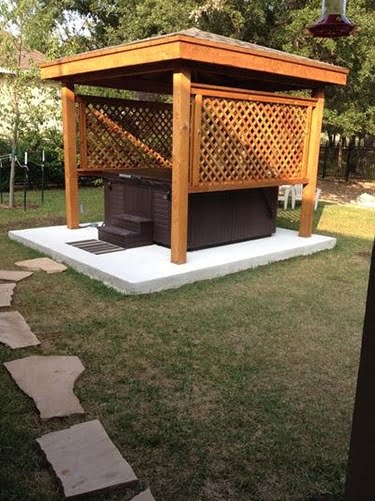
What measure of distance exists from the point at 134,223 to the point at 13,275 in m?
1.67

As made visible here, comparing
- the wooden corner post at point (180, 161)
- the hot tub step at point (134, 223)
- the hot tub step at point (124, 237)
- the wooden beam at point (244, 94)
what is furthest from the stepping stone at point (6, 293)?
the wooden beam at point (244, 94)

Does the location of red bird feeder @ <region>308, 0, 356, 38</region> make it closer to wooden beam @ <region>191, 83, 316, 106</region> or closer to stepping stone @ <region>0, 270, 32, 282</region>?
wooden beam @ <region>191, 83, 316, 106</region>

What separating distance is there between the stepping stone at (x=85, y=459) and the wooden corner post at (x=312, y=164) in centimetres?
492

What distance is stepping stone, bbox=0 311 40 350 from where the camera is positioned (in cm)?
343

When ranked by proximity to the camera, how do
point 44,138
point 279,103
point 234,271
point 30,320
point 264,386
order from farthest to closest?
point 44,138
point 279,103
point 234,271
point 30,320
point 264,386

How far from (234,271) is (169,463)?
3.30 meters

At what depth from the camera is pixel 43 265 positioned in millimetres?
5297

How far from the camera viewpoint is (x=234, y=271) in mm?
5402

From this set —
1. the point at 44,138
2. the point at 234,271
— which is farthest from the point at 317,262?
the point at 44,138

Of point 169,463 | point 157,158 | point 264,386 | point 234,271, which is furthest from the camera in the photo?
point 157,158

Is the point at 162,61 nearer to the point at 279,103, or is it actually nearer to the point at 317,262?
the point at 279,103

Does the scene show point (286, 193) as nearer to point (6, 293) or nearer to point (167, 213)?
point (167, 213)

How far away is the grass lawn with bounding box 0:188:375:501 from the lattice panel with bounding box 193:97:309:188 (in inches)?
50.4

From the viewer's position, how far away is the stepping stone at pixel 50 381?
2643 mm
